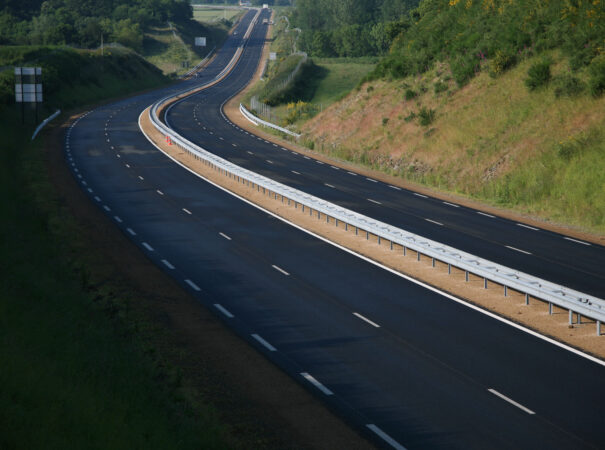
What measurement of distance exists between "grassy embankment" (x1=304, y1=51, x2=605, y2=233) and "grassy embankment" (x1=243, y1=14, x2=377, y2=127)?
1470cm

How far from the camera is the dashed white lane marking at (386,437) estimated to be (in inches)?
477

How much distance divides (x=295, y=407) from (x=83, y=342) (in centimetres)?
431

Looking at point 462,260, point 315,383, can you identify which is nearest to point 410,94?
point 462,260

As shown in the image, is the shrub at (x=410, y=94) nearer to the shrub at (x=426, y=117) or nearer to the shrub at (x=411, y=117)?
the shrub at (x=411, y=117)

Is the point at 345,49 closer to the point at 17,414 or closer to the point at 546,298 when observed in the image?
the point at 546,298

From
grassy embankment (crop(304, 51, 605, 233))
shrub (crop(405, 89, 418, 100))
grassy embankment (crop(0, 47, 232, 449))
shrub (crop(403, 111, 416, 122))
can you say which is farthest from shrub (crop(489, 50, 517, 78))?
grassy embankment (crop(0, 47, 232, 449))

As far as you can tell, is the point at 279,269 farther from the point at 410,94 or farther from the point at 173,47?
the point at 173,47

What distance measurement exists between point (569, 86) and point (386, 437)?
35.0 m

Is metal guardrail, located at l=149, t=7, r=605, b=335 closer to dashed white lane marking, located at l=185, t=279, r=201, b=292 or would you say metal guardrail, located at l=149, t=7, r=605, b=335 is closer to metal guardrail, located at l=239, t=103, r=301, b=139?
dashed white lane marking, located at l=185, t=279, r=201, b=292

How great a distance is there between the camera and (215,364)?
1577 cm

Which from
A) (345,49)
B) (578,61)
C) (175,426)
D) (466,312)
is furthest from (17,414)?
(345,49)

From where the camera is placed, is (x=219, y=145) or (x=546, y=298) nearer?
(x=546, y=298)

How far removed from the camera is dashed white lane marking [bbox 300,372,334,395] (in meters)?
14.4

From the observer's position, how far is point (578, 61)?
145ft
